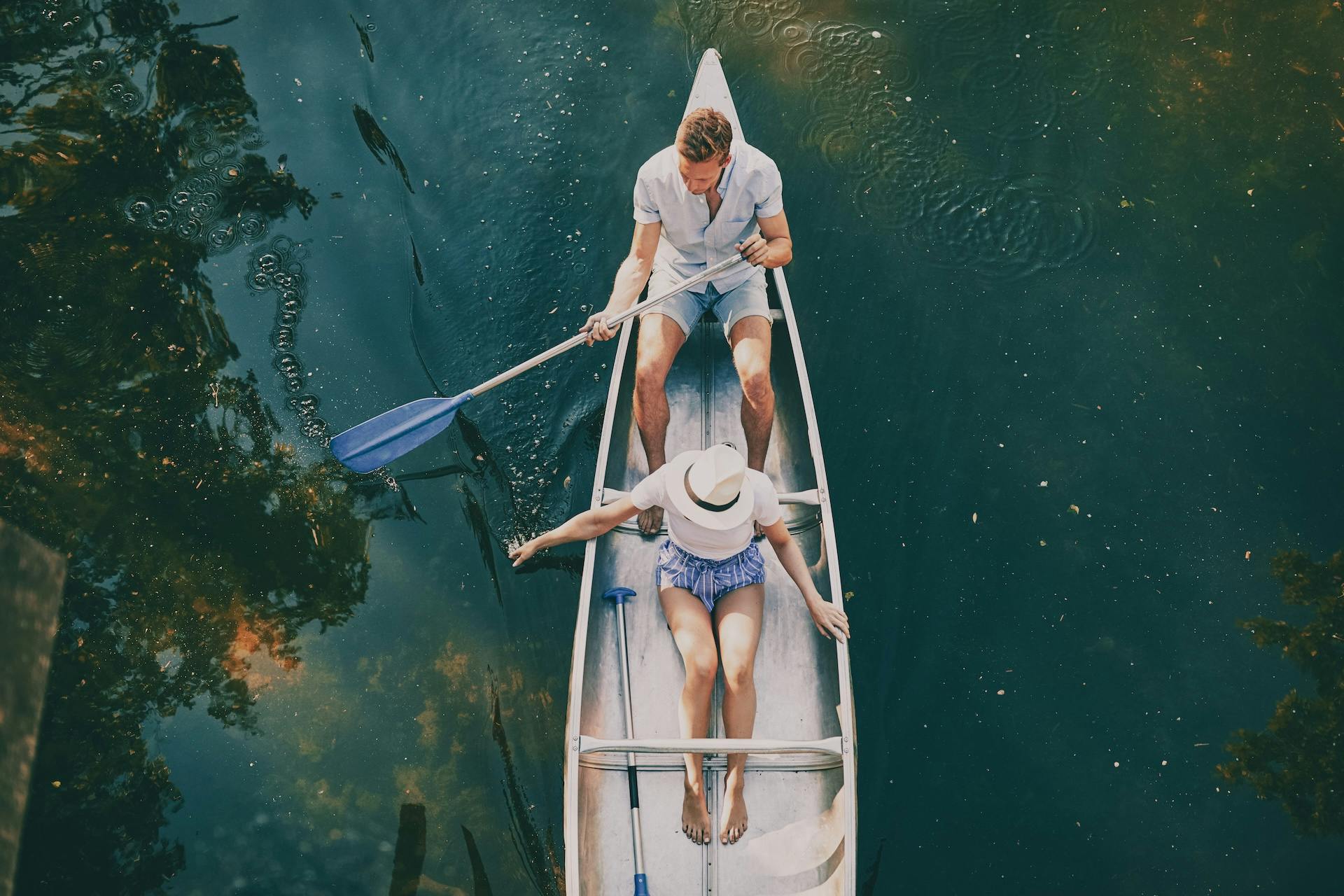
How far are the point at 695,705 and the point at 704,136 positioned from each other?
277cm

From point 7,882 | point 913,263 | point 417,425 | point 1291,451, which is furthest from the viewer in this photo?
point 913,263

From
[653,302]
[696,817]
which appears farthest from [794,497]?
[696,817]

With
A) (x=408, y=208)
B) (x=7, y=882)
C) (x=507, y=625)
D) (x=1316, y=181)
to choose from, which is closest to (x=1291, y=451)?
(x=1316, y=181)

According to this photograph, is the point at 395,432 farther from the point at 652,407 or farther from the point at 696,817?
the point at 696,817

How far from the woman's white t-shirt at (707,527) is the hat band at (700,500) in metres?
0.09

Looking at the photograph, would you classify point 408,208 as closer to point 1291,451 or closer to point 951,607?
point 951,607

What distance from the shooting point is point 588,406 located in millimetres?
6734

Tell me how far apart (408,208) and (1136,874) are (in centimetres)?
649

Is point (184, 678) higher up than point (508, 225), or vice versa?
point (508, 225)

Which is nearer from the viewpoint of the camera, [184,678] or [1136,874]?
[1136,874]

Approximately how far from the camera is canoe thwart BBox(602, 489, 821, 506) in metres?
5.64

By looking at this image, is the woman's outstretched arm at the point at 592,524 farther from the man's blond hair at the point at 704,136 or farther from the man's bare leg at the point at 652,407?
the man's blond hair at the point at 704,136

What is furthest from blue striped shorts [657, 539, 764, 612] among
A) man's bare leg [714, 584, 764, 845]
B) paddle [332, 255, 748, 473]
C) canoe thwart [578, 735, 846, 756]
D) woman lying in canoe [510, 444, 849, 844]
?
paddle [332, 255, 748, 473]

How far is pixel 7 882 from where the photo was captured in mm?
5594
